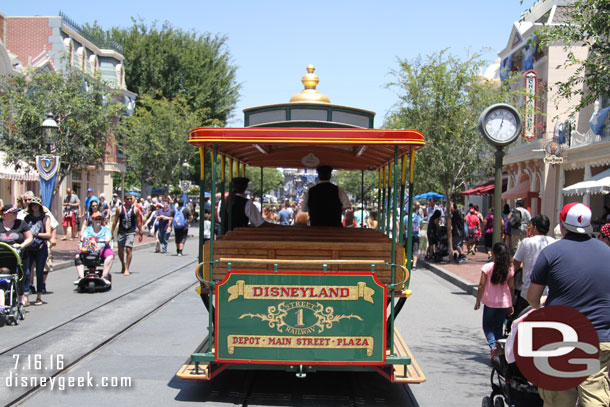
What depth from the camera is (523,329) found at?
4457 millimetres

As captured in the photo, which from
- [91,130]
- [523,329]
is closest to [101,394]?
[523,329]

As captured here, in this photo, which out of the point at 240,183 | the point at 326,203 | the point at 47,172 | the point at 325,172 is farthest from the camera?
the point at 47,172

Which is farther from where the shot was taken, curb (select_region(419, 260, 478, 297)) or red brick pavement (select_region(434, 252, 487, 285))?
red brick pavement (select_region(434, 252, 487, 285))

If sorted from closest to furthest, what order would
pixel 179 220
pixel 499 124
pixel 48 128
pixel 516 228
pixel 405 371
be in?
pixel 405 371, pixel 499 124, pixel 516 228, pixel 48 128, pixel 179 220

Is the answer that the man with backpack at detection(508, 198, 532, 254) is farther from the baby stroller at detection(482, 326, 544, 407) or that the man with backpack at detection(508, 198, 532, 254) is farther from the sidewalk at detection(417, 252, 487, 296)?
the baby stroller at detection(482, 326, 544, 407)

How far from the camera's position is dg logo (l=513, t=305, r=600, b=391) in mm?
4082

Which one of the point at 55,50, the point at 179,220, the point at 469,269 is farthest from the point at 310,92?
the point at 55,50

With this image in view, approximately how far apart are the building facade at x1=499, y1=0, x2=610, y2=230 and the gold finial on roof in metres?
17.7

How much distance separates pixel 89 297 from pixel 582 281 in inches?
372

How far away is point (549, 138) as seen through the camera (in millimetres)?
30328

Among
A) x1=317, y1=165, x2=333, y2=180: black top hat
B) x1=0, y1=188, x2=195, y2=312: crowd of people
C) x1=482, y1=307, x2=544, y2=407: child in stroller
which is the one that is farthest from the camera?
x1=0, y1=188, x2=195, y2=312: crowd of people

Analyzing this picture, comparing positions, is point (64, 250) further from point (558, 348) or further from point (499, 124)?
point (558, 348)

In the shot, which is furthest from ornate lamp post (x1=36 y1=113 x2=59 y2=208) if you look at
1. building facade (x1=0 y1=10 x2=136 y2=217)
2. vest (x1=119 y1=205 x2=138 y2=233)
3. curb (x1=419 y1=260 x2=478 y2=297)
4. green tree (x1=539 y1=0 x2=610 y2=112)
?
building facade (x1=0 y1=10 x2=136 y2=217)

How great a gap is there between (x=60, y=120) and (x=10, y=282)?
958cm
